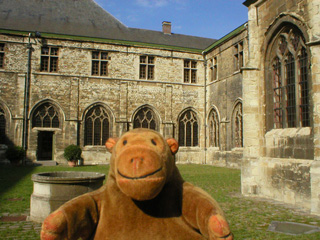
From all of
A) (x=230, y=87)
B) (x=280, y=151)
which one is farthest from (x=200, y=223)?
(x=230, y=87)

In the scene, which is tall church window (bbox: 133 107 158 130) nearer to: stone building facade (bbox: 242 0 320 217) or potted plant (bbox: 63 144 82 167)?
potted plant (bbox: 63 144 82 167)

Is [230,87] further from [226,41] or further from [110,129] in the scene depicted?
[110,129]

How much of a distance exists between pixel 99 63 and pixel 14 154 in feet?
25.3

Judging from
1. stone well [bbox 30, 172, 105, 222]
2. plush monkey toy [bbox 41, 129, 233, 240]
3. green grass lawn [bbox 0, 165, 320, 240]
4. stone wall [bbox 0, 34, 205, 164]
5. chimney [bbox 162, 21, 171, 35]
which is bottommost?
green grass lawn [bbox 0, 165, 320, 240]

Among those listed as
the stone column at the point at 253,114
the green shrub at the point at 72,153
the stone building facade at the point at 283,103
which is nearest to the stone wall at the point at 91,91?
the green shrub at the point at 72,153

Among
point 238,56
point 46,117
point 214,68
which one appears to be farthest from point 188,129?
point 46,117

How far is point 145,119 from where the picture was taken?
71.1 ft

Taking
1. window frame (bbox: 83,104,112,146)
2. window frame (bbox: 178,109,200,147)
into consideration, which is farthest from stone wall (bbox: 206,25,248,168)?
window frame (bbox: 83,104,112,146)

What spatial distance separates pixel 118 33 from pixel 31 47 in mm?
6049

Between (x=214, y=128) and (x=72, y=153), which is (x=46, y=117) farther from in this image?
(x=214, y=128)

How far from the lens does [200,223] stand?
2023 millimetres

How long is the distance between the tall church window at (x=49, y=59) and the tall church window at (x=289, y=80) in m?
15.1

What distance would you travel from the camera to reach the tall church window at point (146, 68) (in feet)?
72.2

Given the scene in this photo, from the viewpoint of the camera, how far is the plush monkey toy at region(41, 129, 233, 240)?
6.24 feet
